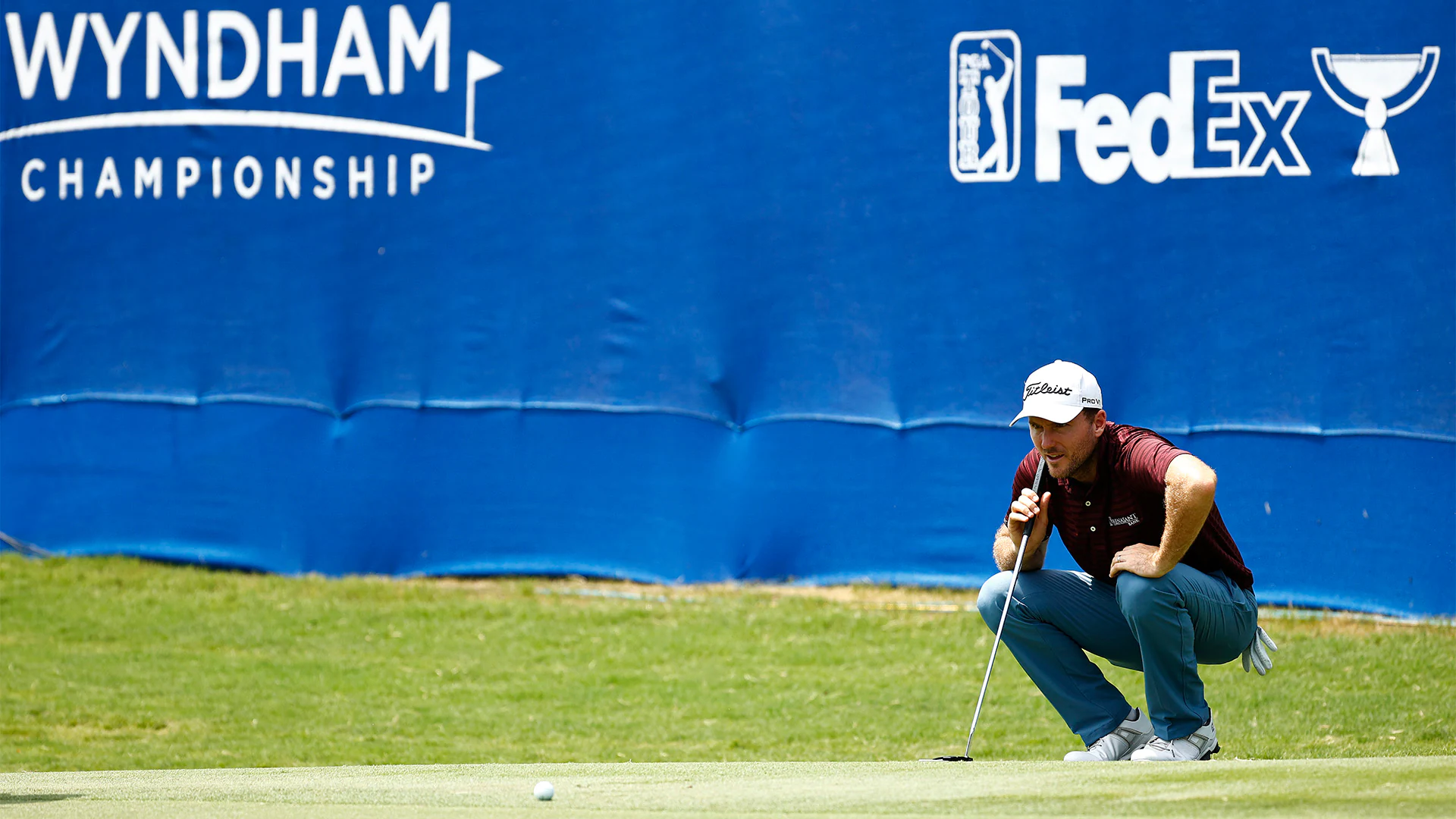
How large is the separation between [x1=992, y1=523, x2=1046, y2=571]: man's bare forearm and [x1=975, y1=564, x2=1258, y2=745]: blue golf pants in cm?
3

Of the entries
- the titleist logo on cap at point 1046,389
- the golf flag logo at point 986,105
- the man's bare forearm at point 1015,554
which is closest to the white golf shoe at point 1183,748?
the man's bare forearm at point 1015,554

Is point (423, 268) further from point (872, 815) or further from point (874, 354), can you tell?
point (872, 815)

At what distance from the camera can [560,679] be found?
6953mm

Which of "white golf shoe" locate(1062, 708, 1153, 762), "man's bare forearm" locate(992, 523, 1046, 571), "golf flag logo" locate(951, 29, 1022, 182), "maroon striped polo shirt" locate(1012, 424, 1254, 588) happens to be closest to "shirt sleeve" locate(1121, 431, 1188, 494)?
"maroon striped polo shirt" locate(1012, 424, 1254, 588)

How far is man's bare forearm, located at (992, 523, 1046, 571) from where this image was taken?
4.75m

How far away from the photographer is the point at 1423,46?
7.62m

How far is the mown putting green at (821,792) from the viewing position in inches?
123

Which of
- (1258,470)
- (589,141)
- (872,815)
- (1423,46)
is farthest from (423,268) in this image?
(872,815)

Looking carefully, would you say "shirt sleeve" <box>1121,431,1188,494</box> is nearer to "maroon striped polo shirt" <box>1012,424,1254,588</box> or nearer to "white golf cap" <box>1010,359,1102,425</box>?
"maroon striped polo shirt" <box>1012,424,1254,588</box>

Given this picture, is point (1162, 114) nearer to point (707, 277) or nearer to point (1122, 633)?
point (707, 277)

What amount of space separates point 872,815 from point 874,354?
5.27 m

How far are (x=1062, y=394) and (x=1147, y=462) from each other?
290mm

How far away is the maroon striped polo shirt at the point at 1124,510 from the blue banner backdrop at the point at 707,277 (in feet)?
10.9

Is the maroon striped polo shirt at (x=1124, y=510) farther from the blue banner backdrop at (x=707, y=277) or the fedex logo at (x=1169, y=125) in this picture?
the fedex logo at (x=1169, y=125)
